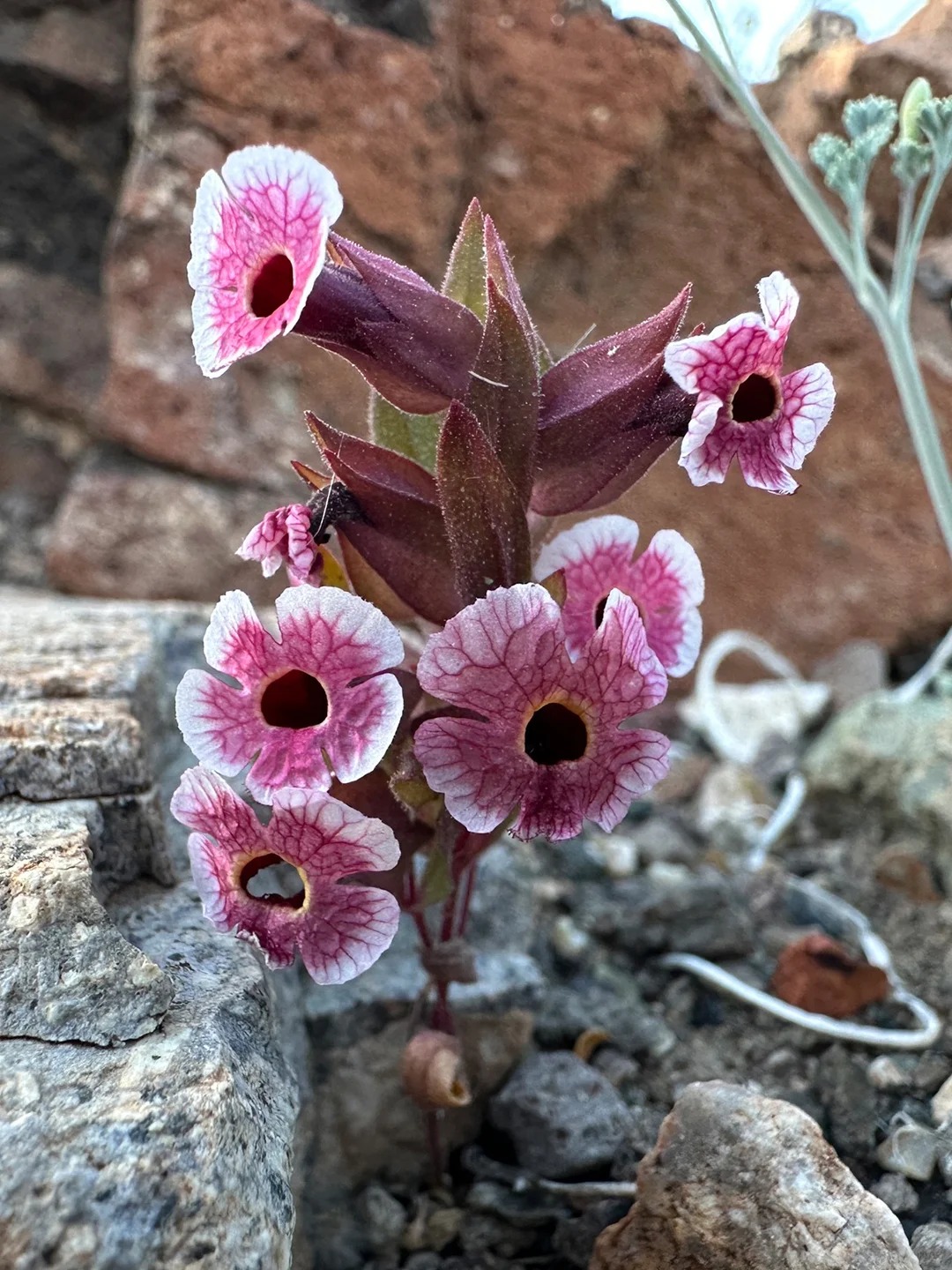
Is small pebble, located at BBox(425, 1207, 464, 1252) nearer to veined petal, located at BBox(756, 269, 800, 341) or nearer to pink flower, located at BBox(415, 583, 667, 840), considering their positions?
pink flower, located at BBox(415, 583, 667, 840)

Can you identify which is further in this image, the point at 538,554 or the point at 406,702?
the point at 538,554

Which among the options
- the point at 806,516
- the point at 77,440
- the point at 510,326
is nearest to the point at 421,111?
the point at 77,440

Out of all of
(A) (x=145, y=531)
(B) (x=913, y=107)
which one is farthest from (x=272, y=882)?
(A) (x=145, y=531)

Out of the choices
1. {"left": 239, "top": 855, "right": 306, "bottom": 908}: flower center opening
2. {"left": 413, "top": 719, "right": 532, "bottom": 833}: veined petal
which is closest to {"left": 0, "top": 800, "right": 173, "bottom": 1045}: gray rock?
{"left": 239, "top": 855, "right": 306, "bottom": 908}: flower center opening

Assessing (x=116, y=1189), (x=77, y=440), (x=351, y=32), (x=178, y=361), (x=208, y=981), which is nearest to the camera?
(x=116, y=1189)

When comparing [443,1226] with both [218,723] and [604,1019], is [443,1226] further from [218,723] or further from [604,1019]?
[218,723]

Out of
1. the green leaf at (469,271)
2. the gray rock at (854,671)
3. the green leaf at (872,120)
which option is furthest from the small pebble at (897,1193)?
the gray rock at (854,671)

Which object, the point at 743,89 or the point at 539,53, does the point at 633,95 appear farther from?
the point at 743,89
